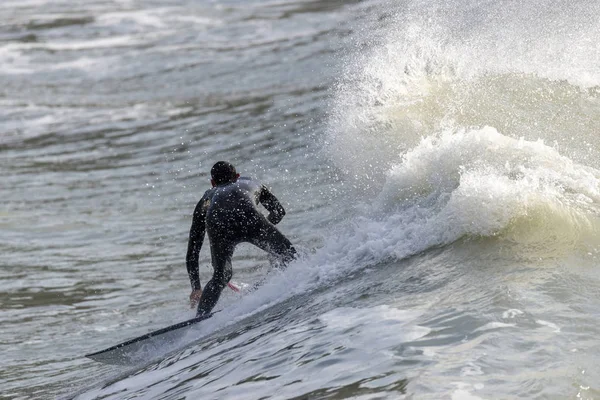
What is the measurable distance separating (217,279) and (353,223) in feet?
5.05

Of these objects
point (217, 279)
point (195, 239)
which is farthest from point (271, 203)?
point (217, 279)

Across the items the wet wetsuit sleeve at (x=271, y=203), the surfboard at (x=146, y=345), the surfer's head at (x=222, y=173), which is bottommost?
the surfboard at (x=146, y=345)

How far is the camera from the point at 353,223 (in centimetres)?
1041

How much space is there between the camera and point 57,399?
28.6ft

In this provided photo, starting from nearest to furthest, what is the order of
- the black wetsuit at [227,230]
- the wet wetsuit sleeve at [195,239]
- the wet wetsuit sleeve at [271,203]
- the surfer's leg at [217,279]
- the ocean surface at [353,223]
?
the ocean surface at [353,223] → the surfer's leg at [217,279] → the black wetsuit at [227,230] → the wet wetsuit sleeve at [195,239] → the wet wetsuit sleeve at [271,203]

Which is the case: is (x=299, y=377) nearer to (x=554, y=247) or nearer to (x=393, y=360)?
(x=393, y=360)

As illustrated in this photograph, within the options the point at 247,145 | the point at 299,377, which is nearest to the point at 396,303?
the point at 299,377

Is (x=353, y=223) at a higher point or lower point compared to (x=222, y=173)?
lower

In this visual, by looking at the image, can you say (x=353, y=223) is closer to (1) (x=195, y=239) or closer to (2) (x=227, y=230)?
(2) (x=227, y=230)

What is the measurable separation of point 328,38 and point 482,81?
1968 centimetres

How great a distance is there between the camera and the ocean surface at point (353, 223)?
6559 mm

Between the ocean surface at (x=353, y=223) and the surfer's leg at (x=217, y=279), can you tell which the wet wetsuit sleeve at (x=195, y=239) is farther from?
the ocean surface at (x=353, y=223)

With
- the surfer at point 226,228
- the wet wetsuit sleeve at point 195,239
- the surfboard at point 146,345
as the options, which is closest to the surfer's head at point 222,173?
the surfer at point 226,228

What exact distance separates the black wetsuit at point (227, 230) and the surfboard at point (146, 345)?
0.47 m
